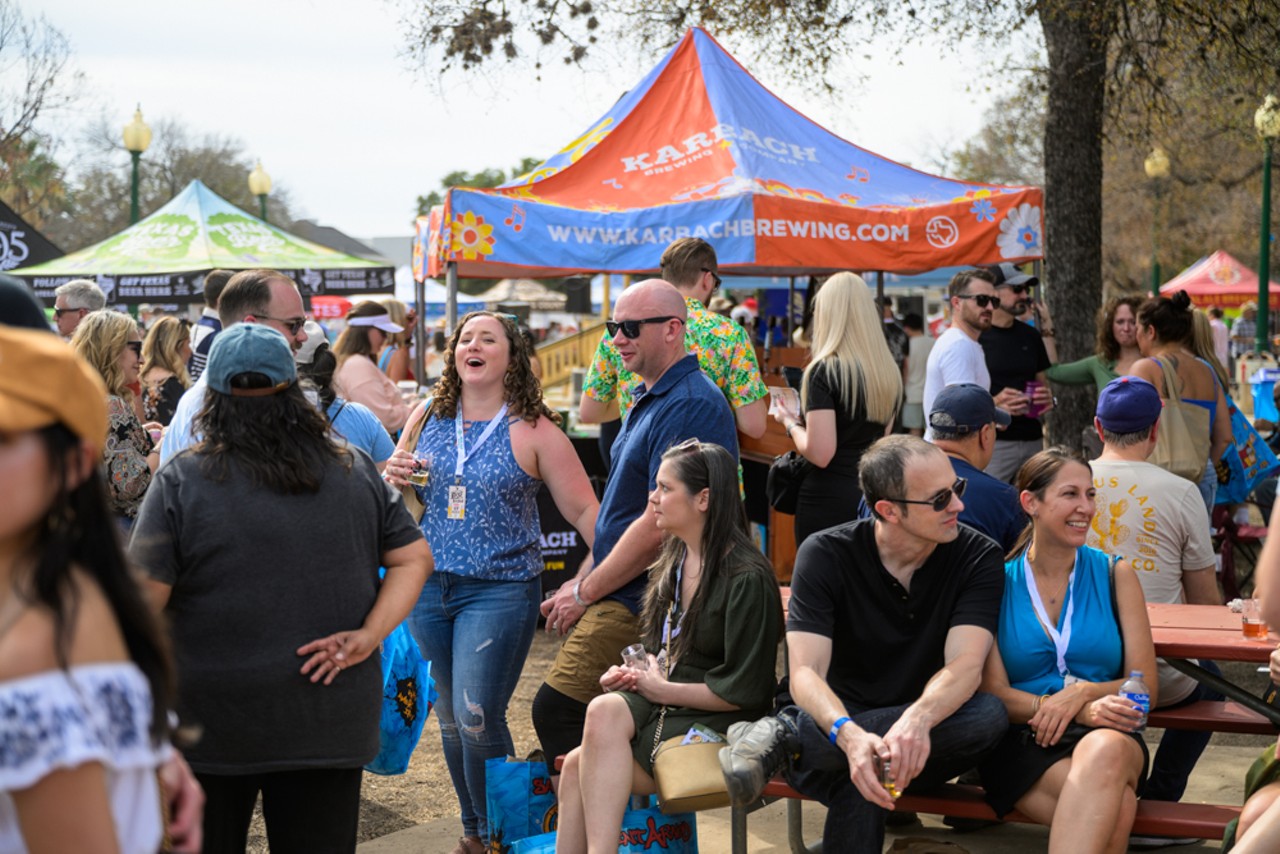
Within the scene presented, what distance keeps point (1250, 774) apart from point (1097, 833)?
468mm

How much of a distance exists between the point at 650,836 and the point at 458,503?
1208mm

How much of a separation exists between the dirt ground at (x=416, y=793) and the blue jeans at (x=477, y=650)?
0.82 meters

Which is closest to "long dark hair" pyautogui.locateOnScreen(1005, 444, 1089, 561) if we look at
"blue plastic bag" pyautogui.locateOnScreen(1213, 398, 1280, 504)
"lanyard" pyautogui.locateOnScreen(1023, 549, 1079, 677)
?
"lanyard" pyautogui.locateOnScreen(1023, 549, 1079, 677)

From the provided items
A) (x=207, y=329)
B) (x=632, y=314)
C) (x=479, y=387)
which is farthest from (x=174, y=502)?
(x=207, y=329)

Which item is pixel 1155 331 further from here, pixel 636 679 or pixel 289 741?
pixel 289 741

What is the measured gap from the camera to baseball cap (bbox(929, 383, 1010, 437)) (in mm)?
4613

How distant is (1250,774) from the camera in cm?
366

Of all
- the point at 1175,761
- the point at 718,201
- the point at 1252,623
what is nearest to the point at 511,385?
the point at 1252,623

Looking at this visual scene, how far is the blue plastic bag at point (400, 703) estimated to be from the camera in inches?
161

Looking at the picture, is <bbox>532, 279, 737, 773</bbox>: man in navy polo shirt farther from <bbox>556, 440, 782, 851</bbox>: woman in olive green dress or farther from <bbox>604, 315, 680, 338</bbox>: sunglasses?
<bbox>556, 440, 782, 851</bbox>: woman in olive green dress

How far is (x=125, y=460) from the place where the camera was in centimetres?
493

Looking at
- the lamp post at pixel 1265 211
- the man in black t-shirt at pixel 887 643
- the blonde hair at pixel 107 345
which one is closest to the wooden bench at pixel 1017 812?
the man in black t-shirt at pixel 887 643

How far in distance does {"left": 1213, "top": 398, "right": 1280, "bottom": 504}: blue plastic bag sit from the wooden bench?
3787 millimetres

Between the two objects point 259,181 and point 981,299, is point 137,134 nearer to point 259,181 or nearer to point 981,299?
point 259,181
